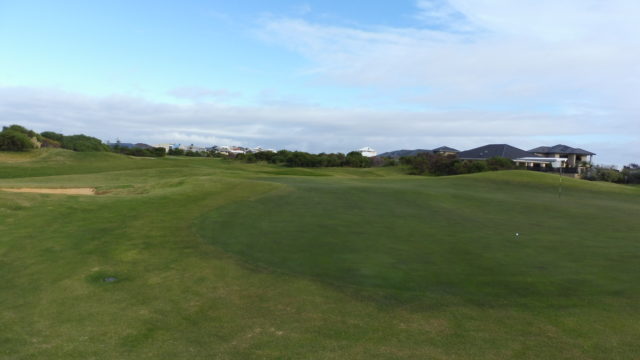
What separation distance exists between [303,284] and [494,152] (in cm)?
12750

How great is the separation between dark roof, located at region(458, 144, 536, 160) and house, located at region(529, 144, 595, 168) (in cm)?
384

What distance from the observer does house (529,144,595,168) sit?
115m

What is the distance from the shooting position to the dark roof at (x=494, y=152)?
12431 centimetres

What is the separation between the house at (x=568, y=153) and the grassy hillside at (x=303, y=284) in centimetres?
10563

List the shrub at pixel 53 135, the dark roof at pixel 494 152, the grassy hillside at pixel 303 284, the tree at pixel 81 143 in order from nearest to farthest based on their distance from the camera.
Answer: the grassy hillside at pixel 303 284
the tree at pixel 81 143
the shrub at pixel 53 135
the dark roof at pixel 494 152

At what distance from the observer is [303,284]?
460 inches

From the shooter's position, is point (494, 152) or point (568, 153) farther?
point (494, 152)

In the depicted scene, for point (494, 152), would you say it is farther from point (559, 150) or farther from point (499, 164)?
point (499, 164)

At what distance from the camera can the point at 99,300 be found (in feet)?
34.8

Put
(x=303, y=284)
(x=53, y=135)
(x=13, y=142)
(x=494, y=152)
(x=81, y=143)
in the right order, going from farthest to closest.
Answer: (x=494, y=152), (x=53, y=135), (x=81, y=143), (x=13, y=142), (x=303, y=284)

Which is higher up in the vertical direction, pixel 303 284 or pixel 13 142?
pixel 13 142

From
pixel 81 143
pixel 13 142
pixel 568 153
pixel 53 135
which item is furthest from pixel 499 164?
pixel 53 135

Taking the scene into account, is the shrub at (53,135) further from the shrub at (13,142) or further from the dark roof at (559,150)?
the dark roof at (559,150)

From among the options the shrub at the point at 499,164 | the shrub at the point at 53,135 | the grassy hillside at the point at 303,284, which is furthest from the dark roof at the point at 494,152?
the shrub at the point at 53,135
